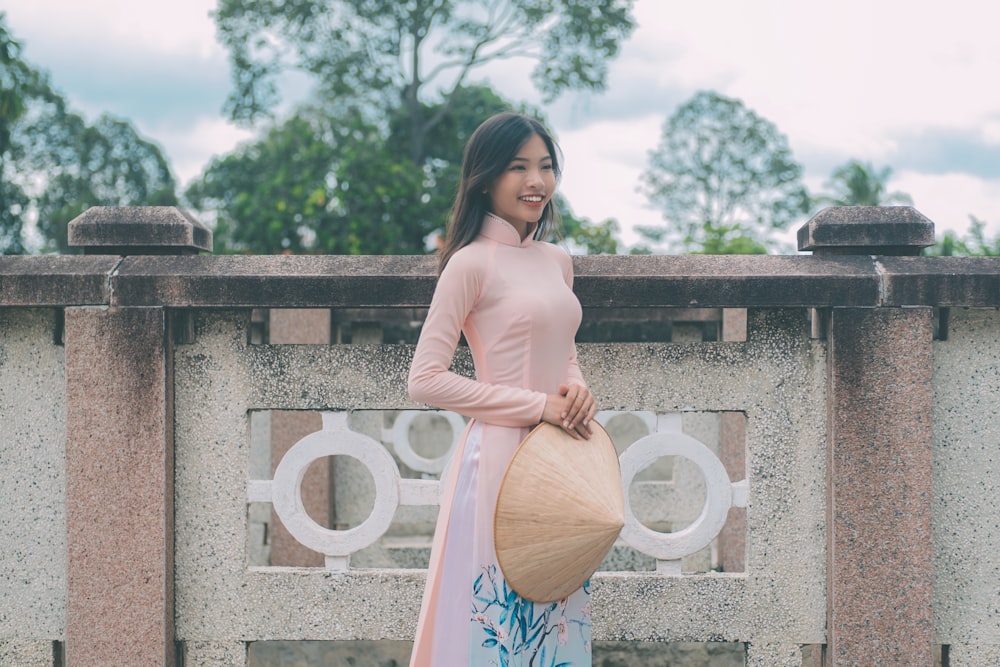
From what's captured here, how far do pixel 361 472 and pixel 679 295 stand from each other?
296 cm

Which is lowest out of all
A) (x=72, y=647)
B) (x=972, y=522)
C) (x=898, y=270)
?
(x=72, y=647)

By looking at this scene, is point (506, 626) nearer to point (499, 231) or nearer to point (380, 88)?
point (499, 231)

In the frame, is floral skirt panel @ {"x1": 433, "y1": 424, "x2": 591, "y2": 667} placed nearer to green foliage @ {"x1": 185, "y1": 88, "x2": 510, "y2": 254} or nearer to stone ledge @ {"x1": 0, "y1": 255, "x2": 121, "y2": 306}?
stone ledge @ {"x1": 0, "y1": 255, "x2": 121, "y2": 306}

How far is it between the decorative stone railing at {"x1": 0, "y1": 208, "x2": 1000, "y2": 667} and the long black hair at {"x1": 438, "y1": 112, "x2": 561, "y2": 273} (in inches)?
16.5

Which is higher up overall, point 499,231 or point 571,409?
point 499,231

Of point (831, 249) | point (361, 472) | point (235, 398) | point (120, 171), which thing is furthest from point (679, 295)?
point (120, 171)

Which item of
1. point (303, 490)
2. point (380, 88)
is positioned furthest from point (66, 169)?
point (303, 490)

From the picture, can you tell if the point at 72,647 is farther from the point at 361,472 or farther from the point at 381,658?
the point at 361,472

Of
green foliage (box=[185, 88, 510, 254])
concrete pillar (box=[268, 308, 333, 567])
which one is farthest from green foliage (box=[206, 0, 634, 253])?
concrete pillar (box=[268, 308, 333, 567])

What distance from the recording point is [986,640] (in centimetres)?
307

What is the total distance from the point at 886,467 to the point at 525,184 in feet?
4.82

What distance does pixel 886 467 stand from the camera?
2930 mm

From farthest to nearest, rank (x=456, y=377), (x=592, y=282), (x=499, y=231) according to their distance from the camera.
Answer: (x=592, y=282) → (x=499, y=231) → (x=456, y=377)

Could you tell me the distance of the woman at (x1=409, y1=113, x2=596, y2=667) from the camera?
2.33 metres
